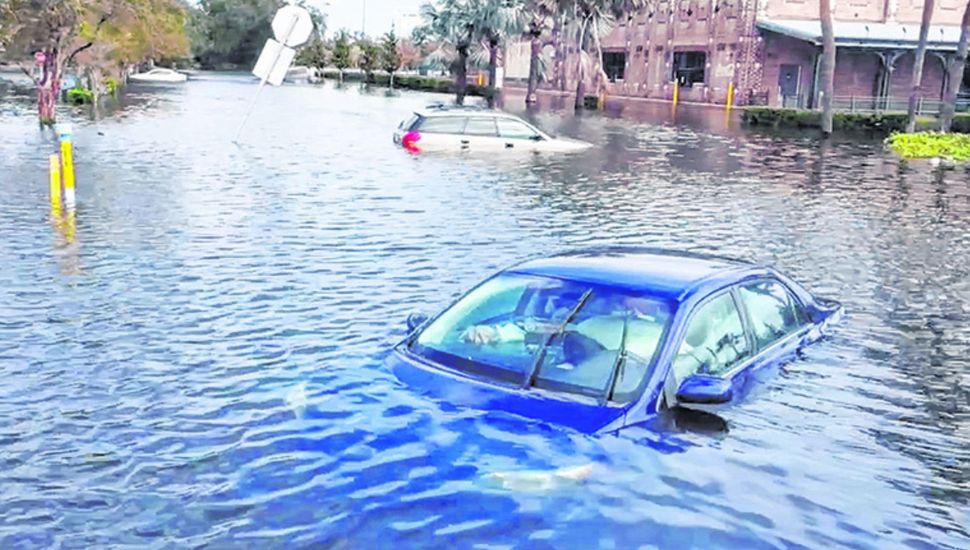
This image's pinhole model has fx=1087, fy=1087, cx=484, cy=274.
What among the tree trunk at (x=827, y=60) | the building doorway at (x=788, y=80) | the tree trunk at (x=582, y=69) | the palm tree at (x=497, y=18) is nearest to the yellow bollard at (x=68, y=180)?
the tree trunk at (x=827, y=60)

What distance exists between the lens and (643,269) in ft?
23.1

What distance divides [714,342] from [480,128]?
21.0 m

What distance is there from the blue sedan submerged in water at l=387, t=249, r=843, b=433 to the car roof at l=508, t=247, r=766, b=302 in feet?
0.04

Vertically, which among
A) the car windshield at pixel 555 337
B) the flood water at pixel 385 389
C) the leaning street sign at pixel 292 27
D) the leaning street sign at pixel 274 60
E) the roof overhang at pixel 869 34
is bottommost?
the flood water at pixel 385 389

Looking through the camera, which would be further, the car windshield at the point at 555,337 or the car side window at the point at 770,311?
the car side window at the point at 770,311

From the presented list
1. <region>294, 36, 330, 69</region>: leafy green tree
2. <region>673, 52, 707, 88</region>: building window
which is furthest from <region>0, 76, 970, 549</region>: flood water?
<region>294, 36, 330, 69</region>: leafy green tree

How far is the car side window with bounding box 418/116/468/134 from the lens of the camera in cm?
2734

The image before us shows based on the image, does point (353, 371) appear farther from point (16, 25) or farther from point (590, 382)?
point (16, 25)

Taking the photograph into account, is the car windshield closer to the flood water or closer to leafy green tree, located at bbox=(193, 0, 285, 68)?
the flood water

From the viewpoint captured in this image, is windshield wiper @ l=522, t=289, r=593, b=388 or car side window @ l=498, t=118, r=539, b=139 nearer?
windshield wiper @ l=522, t=289, r=593, b=388

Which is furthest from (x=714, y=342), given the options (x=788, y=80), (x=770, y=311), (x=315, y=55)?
(x=315, y=55)

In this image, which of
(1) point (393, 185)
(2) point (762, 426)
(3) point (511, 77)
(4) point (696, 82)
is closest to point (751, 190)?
(1) point (393, 185)

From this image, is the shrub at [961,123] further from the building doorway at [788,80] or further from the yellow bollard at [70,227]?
the yellow bollard at [70,227]

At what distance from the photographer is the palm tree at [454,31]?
65188mm
